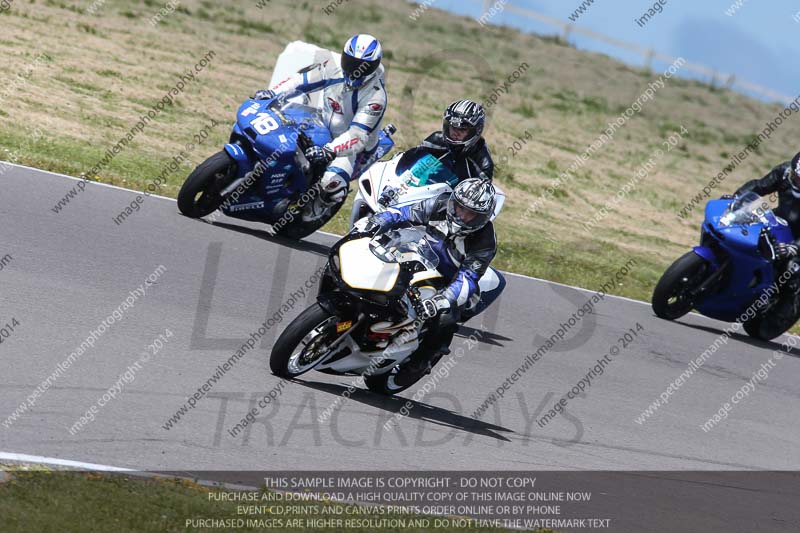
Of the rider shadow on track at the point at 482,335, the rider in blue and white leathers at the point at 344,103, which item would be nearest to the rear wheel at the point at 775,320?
the rider shadow on track at the point at 482,335

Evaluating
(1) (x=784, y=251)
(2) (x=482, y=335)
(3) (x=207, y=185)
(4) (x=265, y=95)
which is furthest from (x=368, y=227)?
(1) (x=784, y=251)

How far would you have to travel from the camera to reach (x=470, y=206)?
8.05 metres

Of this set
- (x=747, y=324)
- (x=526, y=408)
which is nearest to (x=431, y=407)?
(x=526, y=408)

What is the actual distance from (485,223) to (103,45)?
17.0 meters

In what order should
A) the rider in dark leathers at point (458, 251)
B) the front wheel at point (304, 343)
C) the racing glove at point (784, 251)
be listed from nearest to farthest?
the front wheel at point (304, 343)
the rider in dark leathers at point (458, 251)
the racing glove at point (784, 251)

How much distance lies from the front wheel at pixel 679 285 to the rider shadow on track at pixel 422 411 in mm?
5516

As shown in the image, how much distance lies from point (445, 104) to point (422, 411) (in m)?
19.7

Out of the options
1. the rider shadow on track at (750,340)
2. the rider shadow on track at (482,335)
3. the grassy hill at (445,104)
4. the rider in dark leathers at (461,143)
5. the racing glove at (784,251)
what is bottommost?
the grassy hill at (445,104)

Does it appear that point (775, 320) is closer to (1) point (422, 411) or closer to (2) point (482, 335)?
(2) point (482, 335)

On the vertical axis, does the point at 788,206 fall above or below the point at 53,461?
below

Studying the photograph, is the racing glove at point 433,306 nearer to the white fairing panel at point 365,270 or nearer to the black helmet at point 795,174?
the white fairing panel at point 365,270

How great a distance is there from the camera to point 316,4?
113ft

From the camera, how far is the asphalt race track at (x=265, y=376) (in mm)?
6535

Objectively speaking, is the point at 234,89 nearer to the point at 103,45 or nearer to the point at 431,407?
the point at 103,45
